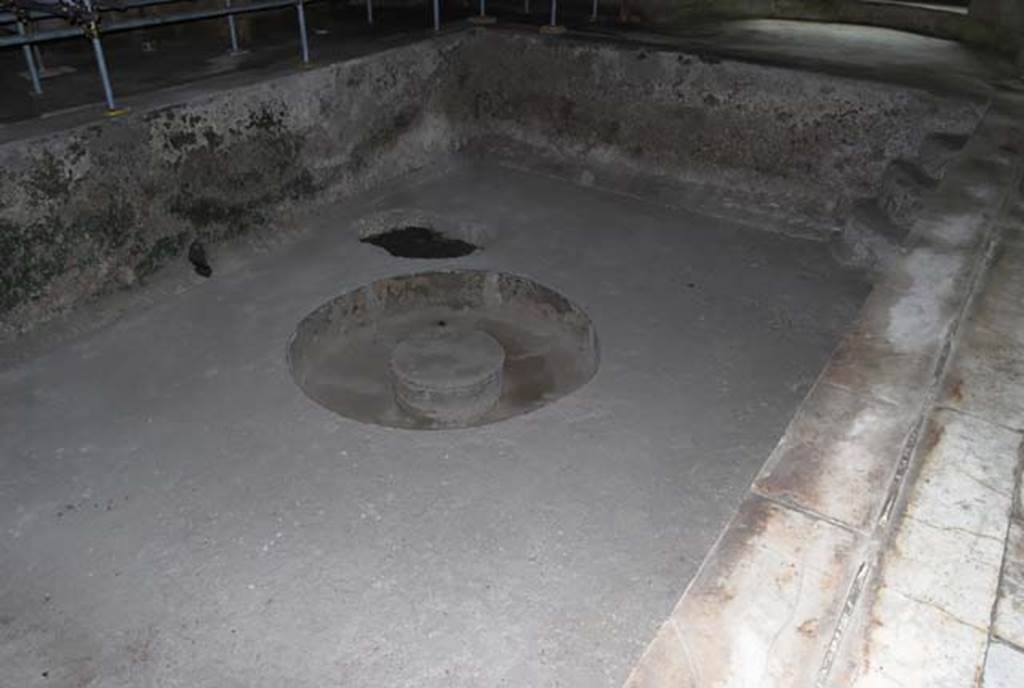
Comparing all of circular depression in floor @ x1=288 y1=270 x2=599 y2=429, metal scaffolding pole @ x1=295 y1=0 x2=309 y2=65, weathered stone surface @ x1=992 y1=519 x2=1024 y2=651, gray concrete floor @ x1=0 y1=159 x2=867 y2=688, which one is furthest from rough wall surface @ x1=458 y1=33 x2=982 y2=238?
weathered stone surface @ x1=992 y1=519 x2=1024 y2=651

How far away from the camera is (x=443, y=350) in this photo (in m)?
4.89

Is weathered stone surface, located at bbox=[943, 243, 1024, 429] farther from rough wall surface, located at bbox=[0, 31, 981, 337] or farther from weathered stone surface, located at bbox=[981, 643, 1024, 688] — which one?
rough wall surface, located at bbox=[0, 31, 981, 337]

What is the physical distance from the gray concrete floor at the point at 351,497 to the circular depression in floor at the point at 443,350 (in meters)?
0.26

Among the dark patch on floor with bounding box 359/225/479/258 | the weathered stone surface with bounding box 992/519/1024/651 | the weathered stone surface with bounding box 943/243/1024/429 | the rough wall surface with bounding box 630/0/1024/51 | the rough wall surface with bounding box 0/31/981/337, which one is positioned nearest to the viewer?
the weathered stone surface with bounding box 992/519/1024/651

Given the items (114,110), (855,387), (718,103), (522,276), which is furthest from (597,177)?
(855,387)

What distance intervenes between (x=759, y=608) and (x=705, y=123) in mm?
5578

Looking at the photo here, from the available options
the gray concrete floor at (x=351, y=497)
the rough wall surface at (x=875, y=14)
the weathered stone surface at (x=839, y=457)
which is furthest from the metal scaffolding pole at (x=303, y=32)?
the weathered stone surface at (x=839, y=457)

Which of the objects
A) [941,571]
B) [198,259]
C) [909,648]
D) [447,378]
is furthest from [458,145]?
[909,648]

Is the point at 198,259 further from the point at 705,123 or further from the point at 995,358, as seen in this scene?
the point at 995,358

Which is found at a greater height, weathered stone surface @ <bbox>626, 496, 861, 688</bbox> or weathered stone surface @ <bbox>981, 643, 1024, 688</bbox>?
weathered stone surface @ <bbox>626, 496, 861, 688</bbox>

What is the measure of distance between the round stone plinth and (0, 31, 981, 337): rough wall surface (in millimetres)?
1977

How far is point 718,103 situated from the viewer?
20.8ft

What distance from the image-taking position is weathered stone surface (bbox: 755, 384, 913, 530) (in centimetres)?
198

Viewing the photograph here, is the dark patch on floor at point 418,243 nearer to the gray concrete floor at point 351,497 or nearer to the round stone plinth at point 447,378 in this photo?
the gray concrete floor at point 351,497
